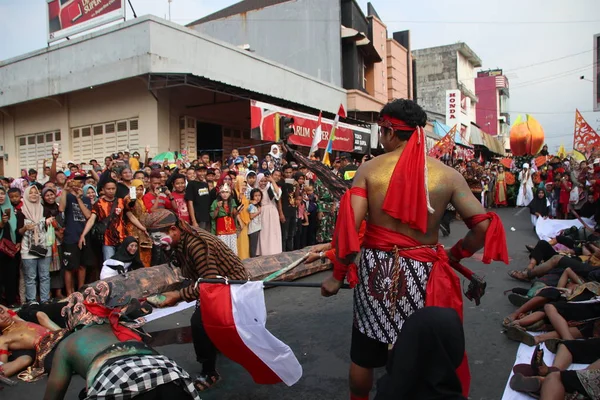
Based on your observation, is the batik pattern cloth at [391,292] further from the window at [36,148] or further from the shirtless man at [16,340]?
the window at [36,148]

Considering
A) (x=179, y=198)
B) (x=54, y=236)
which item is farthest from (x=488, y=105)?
(x=54, y=236)

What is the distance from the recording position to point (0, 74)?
1573 centimetres

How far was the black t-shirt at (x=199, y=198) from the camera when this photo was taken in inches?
294

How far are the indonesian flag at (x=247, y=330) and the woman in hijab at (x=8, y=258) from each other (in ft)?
13.3

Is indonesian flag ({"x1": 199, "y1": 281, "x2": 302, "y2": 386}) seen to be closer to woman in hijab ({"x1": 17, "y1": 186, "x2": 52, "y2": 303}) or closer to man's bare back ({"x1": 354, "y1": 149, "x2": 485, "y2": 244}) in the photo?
man's bare back ({"x1": 354, "y1": 149, "x2": 485, "y2": 244})

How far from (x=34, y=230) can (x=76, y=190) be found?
4.00 ft

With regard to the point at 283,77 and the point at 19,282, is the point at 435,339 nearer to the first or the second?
the point at 19,282

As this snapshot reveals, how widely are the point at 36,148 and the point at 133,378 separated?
52.0ft

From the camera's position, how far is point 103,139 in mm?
13758

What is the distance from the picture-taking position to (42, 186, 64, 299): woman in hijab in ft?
20.2

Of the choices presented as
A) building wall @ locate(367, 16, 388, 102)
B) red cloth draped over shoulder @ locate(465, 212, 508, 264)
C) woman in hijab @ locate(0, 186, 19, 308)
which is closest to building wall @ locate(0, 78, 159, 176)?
woman in hijab @ locate(0, 186, 19, 308)

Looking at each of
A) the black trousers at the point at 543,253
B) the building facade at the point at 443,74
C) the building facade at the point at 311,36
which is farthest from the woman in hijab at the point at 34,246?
the building facade at the point at 443,74

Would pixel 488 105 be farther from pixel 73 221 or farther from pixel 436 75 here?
pixel 73 221

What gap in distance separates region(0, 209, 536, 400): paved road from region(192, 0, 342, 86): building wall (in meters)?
16.4
